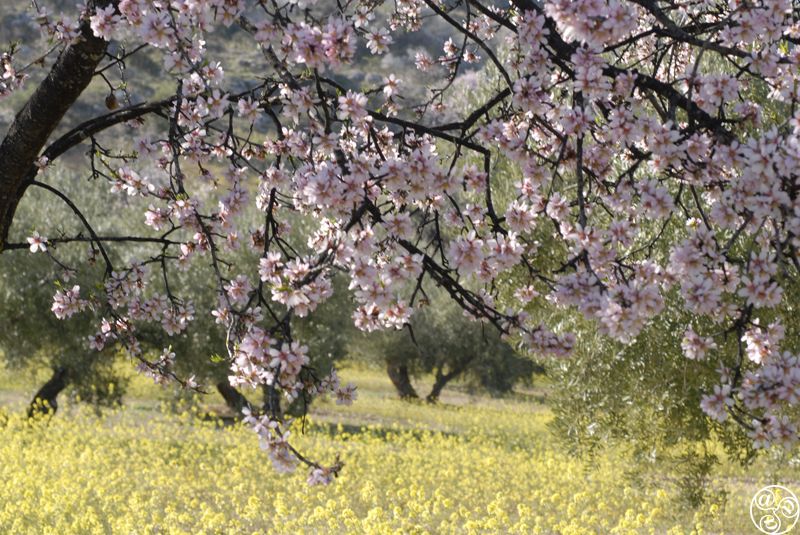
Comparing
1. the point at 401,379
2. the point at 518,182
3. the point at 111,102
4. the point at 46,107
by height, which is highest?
the point at 111,102

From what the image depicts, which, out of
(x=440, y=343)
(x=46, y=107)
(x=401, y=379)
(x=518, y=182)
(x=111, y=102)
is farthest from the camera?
(x=401, y=379)

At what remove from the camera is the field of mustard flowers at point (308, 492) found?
636cm

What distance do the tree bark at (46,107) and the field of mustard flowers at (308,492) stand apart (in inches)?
140


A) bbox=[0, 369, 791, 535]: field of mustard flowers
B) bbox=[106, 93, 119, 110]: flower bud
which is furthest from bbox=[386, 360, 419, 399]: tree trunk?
bbox=[106, 93, 119, 110]: flower bud

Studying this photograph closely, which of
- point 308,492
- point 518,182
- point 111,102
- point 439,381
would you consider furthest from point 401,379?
point 518,182

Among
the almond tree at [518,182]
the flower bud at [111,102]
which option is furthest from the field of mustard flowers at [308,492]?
the flower bud at [111,102]

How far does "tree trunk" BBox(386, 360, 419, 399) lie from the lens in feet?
93.8

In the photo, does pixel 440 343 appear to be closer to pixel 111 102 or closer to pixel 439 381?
pixel 439 381

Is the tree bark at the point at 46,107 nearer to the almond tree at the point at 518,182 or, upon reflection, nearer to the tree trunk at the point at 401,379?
the almond tree at the point at 518,182

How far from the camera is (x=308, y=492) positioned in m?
8.12

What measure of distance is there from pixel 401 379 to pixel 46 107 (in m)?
26.2

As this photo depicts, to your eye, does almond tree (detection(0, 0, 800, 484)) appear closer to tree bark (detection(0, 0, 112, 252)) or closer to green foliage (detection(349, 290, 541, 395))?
tree bark (detection(0, 0, 112, 252))

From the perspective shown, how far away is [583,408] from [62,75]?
6831 millimetres

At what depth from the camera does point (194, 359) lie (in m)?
16.2
